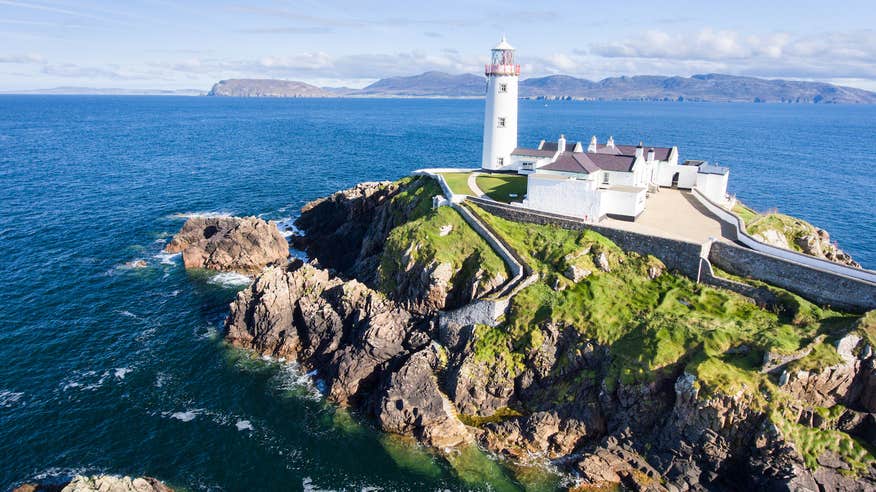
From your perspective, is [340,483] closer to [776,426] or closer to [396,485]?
[396,485]

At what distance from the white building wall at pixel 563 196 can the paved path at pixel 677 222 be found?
1.86 metres

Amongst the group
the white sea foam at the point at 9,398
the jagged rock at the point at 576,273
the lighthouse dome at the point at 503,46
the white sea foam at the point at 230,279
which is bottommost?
the white sea foam at the point at 9,398

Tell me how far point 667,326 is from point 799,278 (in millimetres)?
9449

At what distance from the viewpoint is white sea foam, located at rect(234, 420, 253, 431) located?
Result: 32.6 m

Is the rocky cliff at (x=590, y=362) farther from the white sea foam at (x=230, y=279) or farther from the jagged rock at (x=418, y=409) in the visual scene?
the white sea foam at (x=230, y=279)

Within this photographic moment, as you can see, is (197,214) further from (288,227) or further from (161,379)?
(161,379)

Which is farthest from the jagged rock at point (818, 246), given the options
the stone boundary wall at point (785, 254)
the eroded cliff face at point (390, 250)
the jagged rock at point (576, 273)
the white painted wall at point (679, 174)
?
the eroded cliff face at point (390, 250)

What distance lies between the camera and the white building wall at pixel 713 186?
51000 mm

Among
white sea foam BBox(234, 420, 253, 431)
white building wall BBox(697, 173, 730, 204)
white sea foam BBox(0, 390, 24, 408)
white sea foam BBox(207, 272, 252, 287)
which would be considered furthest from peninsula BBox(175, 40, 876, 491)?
white sea foam BBox(0, 390, 24, 408)

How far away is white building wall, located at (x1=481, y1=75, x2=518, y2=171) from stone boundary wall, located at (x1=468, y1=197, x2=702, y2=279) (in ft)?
51.8

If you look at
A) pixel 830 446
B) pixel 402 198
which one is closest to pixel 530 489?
pixel 830 446

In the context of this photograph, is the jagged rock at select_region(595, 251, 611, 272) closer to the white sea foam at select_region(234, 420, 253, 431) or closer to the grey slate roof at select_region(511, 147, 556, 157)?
the grey slate roof at select_region(511, 147, 556, 157)

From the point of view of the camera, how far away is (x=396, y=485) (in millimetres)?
28672

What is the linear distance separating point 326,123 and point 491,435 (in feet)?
595
